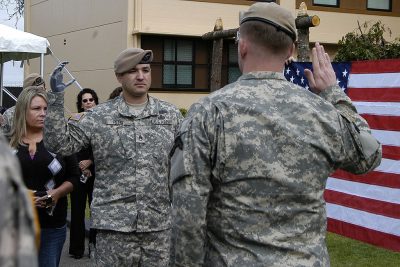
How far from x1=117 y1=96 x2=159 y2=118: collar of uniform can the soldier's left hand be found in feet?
5.80

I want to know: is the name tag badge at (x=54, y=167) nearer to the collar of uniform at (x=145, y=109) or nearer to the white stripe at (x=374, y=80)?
the collar of uniform at (x=145, y=109)

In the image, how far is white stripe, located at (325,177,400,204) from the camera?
23.4 ft

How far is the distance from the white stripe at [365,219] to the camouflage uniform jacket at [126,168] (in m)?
3.21

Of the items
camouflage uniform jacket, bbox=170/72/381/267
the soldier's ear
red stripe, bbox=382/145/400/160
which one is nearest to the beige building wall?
red stripe, bbox=382/145/400/160

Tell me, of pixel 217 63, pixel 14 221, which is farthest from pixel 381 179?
pixel 14 221

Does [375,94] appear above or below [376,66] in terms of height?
below

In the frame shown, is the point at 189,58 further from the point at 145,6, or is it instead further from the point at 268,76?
the point at 268,76

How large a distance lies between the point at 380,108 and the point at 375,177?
2.26 feet

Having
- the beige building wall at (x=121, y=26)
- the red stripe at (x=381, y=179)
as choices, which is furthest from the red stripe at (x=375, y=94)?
the beige building wall at (x=121, y=26)

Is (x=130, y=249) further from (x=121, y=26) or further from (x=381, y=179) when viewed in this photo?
(x=121, y=26)

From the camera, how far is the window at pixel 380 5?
24.9 m

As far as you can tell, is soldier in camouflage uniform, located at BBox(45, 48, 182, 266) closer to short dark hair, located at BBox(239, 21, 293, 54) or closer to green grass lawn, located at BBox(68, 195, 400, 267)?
short dark hair, located at BBox(239, 21, 293, 54)

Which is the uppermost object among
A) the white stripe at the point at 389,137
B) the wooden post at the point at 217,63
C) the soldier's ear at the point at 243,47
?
the wooden post at the point at 217,63

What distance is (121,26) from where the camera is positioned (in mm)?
20828
